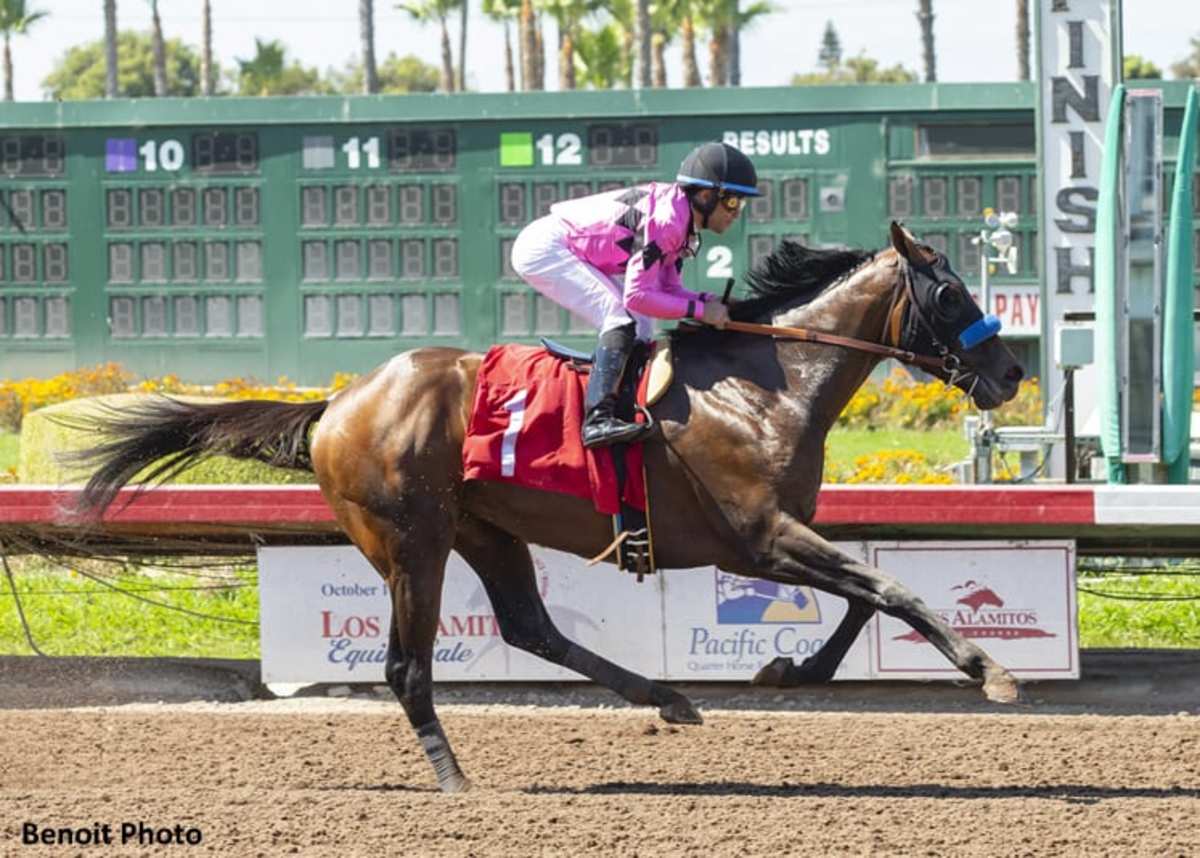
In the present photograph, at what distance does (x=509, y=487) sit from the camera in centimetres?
648

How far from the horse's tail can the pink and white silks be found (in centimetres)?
111

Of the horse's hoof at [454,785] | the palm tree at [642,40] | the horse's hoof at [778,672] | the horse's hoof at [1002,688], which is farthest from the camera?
the palm tree at [642,40]

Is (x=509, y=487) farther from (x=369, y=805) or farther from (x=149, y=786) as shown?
(x=149, y=786)

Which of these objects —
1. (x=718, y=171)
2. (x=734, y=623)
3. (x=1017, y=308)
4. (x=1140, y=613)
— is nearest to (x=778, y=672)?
(x=718, y=171)

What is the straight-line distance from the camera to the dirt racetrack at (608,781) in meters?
5.40

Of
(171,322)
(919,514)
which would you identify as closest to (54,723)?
(919,514)

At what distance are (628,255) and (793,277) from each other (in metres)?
0.59

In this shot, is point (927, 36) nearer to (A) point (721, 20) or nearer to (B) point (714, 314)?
(A) point (721, 20)

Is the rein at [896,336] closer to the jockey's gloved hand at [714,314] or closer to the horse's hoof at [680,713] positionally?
the jockey's gloved hand at [714,314]

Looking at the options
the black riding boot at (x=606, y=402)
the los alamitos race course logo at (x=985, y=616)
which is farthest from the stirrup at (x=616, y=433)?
the los alamitos race course logo at (x=985, y=616)

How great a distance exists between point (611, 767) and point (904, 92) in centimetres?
1124

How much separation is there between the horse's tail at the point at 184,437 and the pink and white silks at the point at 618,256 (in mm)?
1108

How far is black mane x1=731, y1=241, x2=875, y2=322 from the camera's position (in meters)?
6.54

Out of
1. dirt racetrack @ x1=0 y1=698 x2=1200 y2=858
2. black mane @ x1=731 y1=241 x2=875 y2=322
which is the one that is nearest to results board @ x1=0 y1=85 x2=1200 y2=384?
dirt racetrack @ x1=0 y1=698 x2=1200 y2=858
